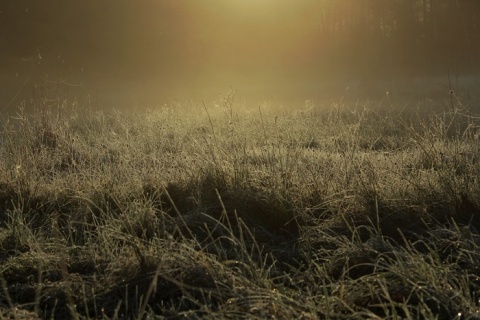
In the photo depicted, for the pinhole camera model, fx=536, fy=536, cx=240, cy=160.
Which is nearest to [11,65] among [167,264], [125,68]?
[125,68]

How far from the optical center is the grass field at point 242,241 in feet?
7.42

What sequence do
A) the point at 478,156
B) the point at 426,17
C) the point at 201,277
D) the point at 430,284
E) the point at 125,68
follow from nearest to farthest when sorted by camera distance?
the point at 430,284, the point at 201,277, the point at 478,156, the point at 125,68, the point at 426,17

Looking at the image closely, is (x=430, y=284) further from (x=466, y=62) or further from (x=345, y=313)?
(x=466, y=62)

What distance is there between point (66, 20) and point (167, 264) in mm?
24526

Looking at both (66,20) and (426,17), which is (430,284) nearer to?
(66,20)

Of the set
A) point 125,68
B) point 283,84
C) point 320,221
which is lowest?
point 283,84

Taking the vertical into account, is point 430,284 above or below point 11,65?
above

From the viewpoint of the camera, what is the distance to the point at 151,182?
4.11m

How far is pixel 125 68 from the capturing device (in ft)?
93.2

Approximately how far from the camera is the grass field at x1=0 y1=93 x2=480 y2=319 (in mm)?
2262

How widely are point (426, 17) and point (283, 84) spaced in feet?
38.1

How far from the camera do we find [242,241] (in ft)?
8.60

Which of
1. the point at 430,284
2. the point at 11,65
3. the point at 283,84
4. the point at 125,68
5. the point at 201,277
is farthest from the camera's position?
the point at 283,84

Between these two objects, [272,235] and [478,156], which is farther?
[478,156]
